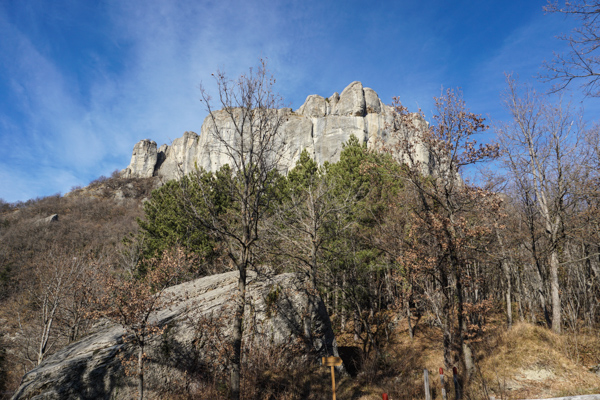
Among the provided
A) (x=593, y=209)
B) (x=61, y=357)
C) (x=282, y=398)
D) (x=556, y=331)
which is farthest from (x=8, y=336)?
(x=593, y=209)

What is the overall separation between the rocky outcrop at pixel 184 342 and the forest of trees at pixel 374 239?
852mm

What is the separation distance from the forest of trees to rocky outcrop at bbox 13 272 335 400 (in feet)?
2.79

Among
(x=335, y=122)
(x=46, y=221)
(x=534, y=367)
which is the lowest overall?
(x=534, y=367)

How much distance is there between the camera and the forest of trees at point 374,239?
7041mm

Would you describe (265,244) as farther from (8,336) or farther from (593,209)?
(8,336)

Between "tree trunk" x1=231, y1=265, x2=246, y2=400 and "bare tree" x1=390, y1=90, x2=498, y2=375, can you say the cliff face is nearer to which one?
"bare tree" x1=390, y1=90, x2=498, y2=375

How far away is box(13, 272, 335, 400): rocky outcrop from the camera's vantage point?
6422 millimetres

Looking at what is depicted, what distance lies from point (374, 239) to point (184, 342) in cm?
956

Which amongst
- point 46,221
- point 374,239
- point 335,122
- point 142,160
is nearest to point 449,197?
point 374,239

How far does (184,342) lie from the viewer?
24.4 ft

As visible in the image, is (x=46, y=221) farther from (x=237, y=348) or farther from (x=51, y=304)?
(x=237, y=348)

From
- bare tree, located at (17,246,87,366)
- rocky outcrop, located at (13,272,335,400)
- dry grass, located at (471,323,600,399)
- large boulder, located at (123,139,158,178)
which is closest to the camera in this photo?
rocky outcrop, located at (13,272,335,400)

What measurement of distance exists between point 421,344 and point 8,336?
997 inches

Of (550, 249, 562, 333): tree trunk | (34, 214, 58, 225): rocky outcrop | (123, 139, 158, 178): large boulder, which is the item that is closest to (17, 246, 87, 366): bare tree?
(550, 249, 562, 333): tree trunk
